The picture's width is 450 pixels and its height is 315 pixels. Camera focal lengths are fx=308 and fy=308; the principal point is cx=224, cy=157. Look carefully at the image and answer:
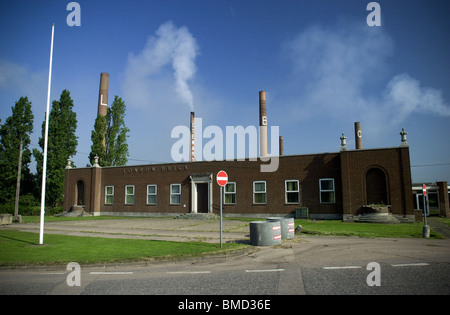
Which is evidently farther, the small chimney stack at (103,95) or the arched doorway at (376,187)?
the small chimney stack at (103,95)

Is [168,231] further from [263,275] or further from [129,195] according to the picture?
[129,195]

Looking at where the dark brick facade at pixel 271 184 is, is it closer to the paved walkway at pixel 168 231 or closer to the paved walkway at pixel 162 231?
the paved walkway at pixel 168 231

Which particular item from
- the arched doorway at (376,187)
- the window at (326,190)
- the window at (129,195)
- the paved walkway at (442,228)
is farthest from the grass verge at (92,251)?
the window at (129,195)

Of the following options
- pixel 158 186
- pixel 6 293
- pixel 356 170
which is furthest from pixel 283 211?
pixel 6 293

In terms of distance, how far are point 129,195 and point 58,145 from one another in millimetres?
15314

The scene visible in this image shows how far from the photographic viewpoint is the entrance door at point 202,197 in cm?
2972

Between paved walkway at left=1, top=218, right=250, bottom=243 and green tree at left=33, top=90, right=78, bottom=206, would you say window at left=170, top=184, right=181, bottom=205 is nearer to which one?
paved walkway at left=1, top=218, right=250, bottom=243

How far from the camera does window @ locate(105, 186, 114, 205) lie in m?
34.6

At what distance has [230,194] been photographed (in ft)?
93.7

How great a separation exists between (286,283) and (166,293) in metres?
2.48

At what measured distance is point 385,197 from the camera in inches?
895

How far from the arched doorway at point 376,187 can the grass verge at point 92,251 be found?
52.5ft

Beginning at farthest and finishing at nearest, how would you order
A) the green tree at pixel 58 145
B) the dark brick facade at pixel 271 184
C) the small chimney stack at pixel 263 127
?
Result: 1. the green tree at pixel 58 145
2. the small chimney stack at pixel 263 127
3. the dark brick facade at pixel 271 184

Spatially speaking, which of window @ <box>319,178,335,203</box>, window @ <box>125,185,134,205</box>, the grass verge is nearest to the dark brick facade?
window @ <box>319,178,335,203</box>
